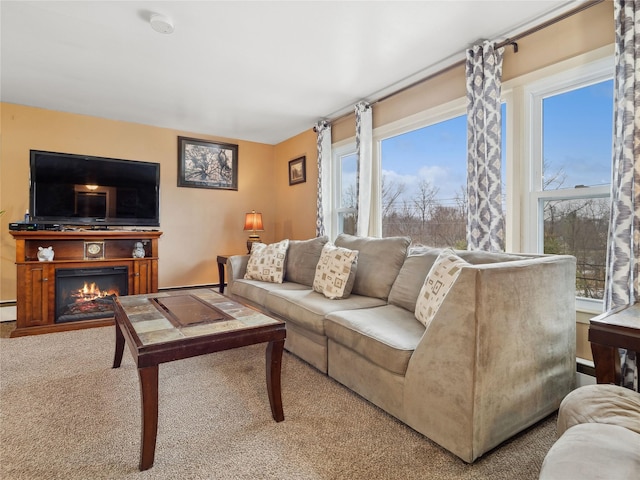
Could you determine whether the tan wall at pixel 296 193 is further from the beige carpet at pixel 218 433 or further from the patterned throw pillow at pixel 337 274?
the beige carpet at pixel 218 433

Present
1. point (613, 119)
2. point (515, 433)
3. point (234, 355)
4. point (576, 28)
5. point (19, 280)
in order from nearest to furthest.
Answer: point (515, 433)
point (613, 119)
point (576, 28)
point (234, 355)
point (19, 280)

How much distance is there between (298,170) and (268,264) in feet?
6.48

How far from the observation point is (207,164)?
16.3 feet

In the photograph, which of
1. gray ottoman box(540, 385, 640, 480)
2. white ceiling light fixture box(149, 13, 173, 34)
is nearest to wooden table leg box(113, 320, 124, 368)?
white ceiling light fixture box(149, 13, 173, 34)

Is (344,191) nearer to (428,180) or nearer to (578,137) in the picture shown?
(428,180)

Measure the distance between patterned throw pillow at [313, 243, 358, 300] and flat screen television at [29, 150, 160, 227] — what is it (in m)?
2.71

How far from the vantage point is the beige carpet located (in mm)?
1387

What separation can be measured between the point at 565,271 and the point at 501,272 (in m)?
0.61

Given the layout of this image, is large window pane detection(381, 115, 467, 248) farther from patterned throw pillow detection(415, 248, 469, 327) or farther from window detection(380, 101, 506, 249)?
patterned throw pillow detection(415, 248, 469, 327)

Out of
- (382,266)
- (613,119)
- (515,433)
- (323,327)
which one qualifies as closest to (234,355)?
(323,327)

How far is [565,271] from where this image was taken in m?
1.78

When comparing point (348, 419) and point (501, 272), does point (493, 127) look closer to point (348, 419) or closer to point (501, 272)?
point (501, 272)

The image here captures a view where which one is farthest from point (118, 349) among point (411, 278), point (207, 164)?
point (207, 164)

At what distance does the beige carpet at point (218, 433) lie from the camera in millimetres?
1387
